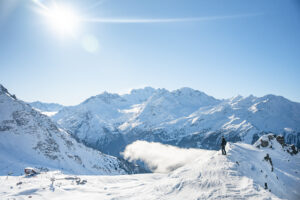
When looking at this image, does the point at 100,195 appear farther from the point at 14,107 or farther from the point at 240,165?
the point at 14,107

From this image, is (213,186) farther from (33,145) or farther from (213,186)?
(33,145)

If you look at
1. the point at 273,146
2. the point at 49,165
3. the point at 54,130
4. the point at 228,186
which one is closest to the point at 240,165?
the point at 228,186

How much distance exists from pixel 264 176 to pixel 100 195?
19.5m

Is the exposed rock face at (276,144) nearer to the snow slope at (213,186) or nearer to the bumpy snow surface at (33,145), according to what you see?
the snow slope at (213,186)

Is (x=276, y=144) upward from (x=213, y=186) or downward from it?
upward

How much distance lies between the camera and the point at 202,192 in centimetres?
2052

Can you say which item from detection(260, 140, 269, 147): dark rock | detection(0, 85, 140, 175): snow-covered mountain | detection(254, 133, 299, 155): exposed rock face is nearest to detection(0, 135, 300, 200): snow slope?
detection(254, 133, 299, 155): exposed rock face

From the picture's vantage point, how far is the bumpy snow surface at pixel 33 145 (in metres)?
90.1

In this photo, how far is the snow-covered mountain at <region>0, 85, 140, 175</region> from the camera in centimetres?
9019

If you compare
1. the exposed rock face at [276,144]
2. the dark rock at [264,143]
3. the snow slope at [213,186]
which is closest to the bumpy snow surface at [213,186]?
the snow slope at [213,186]

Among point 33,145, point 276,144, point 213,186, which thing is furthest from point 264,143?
point 33,145

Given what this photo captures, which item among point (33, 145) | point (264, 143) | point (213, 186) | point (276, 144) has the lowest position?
point (213, 186)

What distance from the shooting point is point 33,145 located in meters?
102

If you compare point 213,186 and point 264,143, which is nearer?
point 213,186
